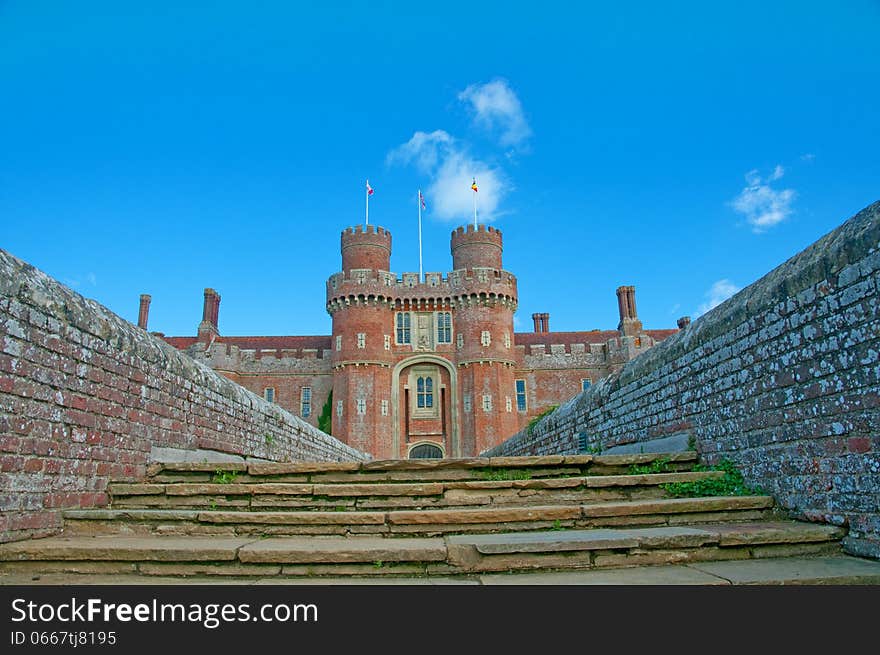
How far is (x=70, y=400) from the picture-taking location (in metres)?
5.03

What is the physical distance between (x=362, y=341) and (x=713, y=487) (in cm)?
3344

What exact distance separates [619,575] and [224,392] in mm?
7245

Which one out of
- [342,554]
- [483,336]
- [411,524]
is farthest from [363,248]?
[342,554]

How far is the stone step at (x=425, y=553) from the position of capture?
148 inches

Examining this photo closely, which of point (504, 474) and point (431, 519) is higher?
point (504, 474)

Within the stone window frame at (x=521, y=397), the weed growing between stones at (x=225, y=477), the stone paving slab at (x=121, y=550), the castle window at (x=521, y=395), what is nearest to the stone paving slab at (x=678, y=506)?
the stone paving slab at (x=121, y=550)

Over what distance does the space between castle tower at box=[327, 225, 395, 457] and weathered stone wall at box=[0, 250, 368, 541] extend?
1155 inches

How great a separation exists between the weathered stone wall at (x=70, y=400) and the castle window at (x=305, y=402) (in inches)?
1363

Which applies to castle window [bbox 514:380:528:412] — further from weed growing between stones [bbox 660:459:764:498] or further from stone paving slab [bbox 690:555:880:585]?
stone paving slab [bbox 690:555:880:585]

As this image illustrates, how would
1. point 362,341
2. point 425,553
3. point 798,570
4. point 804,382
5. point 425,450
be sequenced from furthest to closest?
1. point 425,450
2. point 362,341
3. point 804,382
4. point 425,553
5. point 798,570

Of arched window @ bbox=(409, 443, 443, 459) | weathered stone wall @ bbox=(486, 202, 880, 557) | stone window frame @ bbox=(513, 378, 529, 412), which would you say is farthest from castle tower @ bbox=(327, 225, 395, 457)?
weathered stone wall @ bbox=(486, 202, 880, 557)

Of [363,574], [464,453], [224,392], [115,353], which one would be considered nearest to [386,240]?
[464,453]

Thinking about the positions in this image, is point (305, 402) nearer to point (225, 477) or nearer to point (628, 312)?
point (628, 312)
